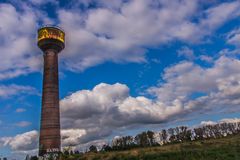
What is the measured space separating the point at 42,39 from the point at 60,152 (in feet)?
99.4

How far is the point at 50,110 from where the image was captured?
7138cm

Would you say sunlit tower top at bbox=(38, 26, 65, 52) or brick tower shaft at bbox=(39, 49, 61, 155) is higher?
sunlit tower top at bbox=(38, 26, 65, 52)

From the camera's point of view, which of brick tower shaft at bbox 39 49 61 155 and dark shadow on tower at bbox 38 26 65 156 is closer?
brick tower shaft at bbox 39 49 61 155

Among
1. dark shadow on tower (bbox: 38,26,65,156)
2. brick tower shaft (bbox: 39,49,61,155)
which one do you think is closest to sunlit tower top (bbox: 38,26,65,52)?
dark shadow on tower (bbox: 38,26,65,156)

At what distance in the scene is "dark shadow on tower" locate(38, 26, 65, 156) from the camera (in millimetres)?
69750

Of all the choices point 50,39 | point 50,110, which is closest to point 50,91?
point 50,110

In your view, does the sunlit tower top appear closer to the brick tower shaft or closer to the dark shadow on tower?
the dark shadow on tower

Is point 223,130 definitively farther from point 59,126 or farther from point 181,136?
point 59,126

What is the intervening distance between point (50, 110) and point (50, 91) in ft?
15.9

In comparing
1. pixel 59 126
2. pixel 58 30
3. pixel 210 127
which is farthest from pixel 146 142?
pixel 58 30

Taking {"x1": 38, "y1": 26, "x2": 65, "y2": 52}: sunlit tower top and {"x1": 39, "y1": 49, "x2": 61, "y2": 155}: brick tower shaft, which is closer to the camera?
{"x1": 39, "y1": 49, "x2": 61, "y2": 155}: brick tower shaft

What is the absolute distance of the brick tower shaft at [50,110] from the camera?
69562 millimetres

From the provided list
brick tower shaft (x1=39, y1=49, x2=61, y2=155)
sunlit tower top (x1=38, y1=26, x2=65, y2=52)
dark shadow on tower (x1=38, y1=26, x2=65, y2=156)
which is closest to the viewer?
brick tower shaft (x1=39, y1=49, x2=61, y2=155)

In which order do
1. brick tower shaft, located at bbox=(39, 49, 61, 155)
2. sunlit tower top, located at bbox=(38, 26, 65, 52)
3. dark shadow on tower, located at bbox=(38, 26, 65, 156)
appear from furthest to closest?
sunlit tower top, located at bbox=(38, 26, 65, 52)
dark shadow on tower, located at bbox=(38, 26, 65, 156)
brick tower shaft, located at bbox=(39, 49, 61, 155)
